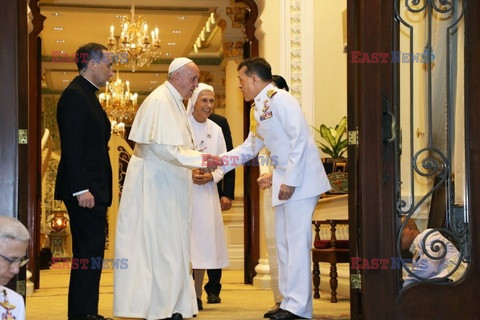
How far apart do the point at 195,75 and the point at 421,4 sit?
5.26ft

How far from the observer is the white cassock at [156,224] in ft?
18.0

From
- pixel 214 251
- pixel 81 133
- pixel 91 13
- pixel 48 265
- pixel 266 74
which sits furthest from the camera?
pixel 91 13

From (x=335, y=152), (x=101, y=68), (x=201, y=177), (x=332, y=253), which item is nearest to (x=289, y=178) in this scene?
(x=101, y=68)

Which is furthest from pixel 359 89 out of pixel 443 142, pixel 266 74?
pixel 266 74

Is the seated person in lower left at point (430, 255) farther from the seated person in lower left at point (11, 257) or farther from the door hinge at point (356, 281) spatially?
the seated person in lower left at point (11, 257)

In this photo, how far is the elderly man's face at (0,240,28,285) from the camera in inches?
114

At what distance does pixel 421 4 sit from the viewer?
508 centimetres

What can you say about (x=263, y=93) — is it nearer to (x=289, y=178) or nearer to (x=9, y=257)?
(x=289, y=178)

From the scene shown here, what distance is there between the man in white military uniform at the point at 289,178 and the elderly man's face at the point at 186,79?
12.9 inches

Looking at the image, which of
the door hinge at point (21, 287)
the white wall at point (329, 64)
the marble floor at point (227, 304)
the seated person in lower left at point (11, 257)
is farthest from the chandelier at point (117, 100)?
the seated person in lower left at point (11, 257)

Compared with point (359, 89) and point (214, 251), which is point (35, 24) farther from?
point (359, 89)

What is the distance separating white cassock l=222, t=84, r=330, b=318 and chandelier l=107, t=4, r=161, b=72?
26.4ft

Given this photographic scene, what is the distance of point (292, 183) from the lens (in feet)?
17.9

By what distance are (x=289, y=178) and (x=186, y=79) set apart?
→ 3.29 ft
